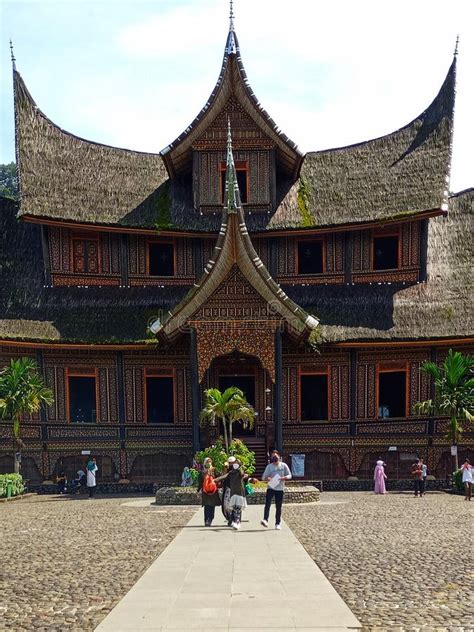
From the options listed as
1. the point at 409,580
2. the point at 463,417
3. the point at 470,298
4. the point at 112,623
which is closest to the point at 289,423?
the point at 463,417

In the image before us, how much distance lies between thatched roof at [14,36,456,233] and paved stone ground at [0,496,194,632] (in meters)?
12.0

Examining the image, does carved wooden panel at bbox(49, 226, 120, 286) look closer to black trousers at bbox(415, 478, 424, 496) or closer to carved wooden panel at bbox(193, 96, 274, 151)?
carved wooden panel at bbox(193, 96, 274, 151)

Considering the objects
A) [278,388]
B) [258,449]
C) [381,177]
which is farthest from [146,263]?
[381,177]

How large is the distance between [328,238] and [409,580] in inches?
749

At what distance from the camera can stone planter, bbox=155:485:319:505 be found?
19750 millimetres

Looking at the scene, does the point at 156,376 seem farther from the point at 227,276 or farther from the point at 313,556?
the point at 313,556

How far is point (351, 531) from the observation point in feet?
46.6

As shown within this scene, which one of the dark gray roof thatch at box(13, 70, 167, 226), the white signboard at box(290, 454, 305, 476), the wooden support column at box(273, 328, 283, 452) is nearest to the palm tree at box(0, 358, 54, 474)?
the dark gray roof thatch at box(13, 70, 167, 226)

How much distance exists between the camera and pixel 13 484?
895 inches

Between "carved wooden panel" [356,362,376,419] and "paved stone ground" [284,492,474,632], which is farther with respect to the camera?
"carved wooden panel" [356,362,376,419]

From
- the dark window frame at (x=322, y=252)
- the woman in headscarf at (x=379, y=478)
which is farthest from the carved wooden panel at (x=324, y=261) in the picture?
the woman in headscarf at (x=379, y=478)

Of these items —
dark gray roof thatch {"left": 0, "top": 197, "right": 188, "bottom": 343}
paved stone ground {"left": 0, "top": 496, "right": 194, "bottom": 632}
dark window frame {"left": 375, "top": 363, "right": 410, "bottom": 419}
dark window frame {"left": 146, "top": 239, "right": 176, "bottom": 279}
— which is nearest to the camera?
paved stone ground {"left": 0, "top": 496, "right": 194, "bottom": 632}

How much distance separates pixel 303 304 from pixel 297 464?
19.3 ft

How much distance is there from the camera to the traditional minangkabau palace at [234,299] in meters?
24.1
